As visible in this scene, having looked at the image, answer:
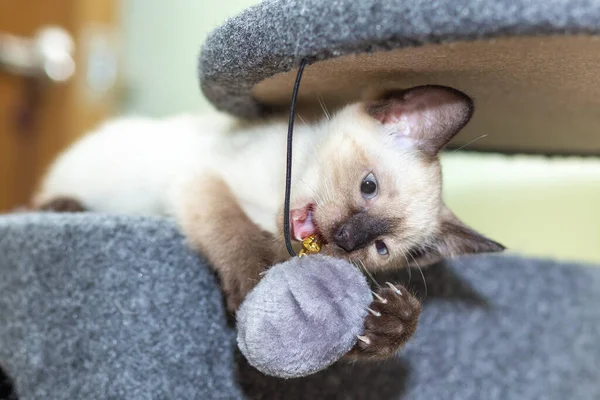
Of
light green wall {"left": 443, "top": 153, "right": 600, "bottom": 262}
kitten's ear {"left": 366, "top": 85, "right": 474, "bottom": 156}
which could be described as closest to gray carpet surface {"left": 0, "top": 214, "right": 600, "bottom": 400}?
kitten's ear {"left": 366, "top": 85, "right": 474, "bottom": 156}

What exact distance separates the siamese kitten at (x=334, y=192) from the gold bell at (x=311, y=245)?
2 centimetres

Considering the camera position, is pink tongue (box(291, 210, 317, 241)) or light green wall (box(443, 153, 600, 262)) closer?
pink tongue (box(291, 210, 317, 241))

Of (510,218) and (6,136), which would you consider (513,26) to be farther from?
(6,136)

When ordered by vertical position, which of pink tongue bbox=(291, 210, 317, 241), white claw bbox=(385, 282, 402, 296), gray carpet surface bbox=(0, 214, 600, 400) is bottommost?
gray carpet surface bbox=(0, 214, 600, 400)

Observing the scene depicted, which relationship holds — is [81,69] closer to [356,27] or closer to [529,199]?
[529,199]

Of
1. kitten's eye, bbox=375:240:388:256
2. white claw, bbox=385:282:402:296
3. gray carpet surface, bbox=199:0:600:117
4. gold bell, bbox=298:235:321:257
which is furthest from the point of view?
kitten's eye, bbox=375:240:388:256

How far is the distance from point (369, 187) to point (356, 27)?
398 millimetres

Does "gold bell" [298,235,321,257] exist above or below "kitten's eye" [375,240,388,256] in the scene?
above

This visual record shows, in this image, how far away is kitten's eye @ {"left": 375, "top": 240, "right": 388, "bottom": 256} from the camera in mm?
1053

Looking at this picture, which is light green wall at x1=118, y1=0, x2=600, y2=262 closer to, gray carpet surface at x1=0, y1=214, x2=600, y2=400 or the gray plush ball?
gray carpet surface at x1=0, y1=214, x2=600, y2=400

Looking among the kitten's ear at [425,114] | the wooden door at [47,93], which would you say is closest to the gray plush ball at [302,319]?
the kitten's ear at [425,114]

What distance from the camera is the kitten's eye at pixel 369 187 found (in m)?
1.03

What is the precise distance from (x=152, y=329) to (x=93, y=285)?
12cm

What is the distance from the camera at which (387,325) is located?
2.64 ft
